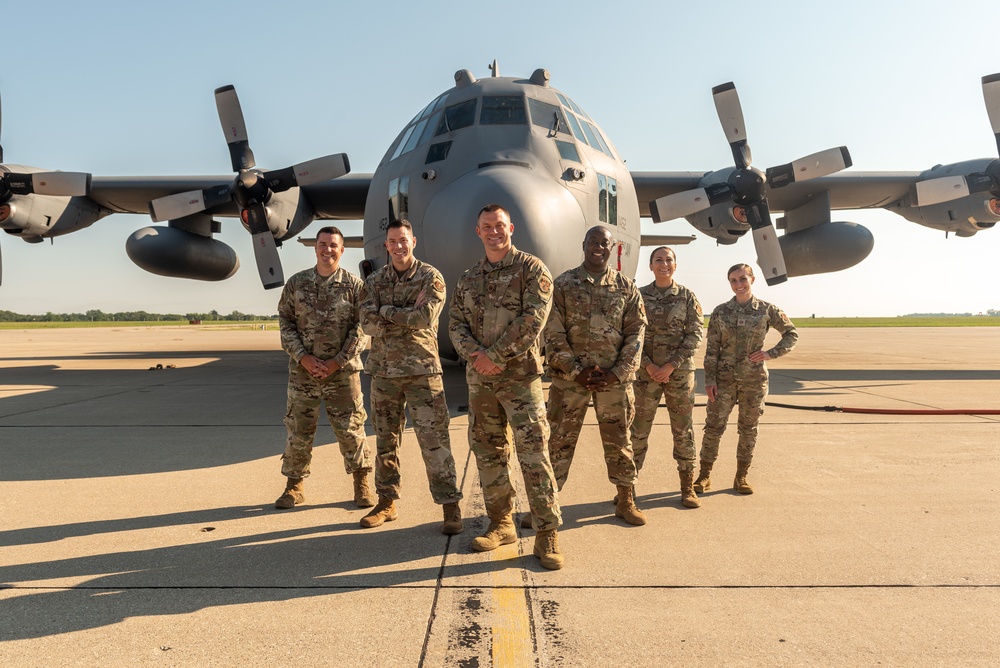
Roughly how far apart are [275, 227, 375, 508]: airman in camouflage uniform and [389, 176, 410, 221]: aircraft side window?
3415 millimetres

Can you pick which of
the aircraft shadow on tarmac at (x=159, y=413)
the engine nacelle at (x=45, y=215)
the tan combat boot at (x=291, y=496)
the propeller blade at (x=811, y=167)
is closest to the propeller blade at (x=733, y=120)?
the propeller blade at (x=811, y=167)

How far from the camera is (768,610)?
272 cm

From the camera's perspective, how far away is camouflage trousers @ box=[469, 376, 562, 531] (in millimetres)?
3441

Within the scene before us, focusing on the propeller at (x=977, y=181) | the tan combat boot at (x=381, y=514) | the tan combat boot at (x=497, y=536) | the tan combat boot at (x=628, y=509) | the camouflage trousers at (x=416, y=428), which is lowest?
the tan combat boot at (x=628, y=509)

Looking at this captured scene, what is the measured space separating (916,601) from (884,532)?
3.15 ft

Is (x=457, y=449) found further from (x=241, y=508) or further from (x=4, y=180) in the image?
(x=4, y=180)

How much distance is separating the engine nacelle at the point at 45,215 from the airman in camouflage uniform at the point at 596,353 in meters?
13.0

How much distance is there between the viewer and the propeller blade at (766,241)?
11.2 m

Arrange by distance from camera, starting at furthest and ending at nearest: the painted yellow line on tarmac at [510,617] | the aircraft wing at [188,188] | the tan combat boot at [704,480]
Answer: the aircraft wing at [188,188] → the tan combat boot at [704,480] → the painted yellow line on tarmac at [510,617]

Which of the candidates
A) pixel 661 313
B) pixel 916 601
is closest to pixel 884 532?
pixel 916 601

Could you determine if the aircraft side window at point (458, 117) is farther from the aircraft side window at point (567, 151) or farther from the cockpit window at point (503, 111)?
the aircraft side window at point (567, 151)

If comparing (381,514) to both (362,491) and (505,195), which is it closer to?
(362,491)

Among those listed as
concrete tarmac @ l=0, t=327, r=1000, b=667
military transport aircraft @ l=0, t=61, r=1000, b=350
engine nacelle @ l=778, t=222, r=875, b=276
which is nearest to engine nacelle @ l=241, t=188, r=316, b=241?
military transport aircraft @ l=0, t=61, r=1000, b=350

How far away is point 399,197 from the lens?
316 inches
